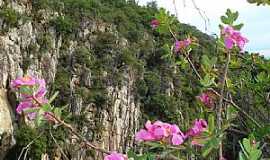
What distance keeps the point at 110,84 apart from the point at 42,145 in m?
7.01

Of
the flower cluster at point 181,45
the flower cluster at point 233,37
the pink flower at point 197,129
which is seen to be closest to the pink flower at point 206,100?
the flower cluster at point 181,45

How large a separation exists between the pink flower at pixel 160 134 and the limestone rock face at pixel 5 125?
20.8 m

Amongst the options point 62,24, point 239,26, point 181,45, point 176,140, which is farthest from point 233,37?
point 62,24

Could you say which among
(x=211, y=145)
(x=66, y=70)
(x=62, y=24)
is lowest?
(x=211, y=145)

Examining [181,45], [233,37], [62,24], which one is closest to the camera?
[233,37]

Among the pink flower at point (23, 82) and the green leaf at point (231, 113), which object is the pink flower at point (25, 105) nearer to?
the pink flower at point (23, 82)

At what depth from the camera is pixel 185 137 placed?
1389mm

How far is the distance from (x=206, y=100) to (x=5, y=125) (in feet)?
68.1

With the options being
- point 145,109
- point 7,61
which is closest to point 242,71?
point 7,61

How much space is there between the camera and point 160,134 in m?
1.32

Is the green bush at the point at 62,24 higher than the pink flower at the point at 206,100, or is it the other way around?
the green bush at the point at 62,24

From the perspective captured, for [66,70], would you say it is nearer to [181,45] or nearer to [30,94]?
[181,45]

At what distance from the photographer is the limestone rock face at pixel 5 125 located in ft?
71.5

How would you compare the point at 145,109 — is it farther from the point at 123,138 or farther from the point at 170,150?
the point at 170,150
